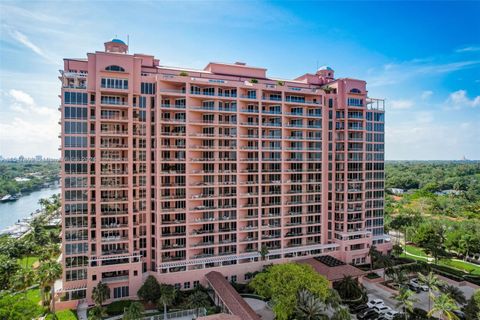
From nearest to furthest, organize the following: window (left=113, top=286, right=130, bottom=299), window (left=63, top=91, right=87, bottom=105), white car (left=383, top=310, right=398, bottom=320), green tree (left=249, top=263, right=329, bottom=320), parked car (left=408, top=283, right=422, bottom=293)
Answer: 1. green tree (left=249, top=263, right=329, bottom=320)
2. white car (left=383, top=310, right=398, bottom=320)
3. window (left=63, top=91, right=87, bottom=105)
4. window (left=113, top=286, right=130, bottom=299)
5. parked car (left=408, top=283, right=422, bottom=293)

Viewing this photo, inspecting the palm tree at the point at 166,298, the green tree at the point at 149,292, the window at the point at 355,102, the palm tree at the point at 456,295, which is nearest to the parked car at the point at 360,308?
the palm tree at the point at 456,295

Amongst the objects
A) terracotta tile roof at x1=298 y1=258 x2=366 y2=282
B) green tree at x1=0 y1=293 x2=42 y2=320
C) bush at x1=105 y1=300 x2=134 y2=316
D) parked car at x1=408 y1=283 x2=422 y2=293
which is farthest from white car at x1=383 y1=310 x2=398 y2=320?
green tree at x1=0 y1=293 x2=42 y2=320

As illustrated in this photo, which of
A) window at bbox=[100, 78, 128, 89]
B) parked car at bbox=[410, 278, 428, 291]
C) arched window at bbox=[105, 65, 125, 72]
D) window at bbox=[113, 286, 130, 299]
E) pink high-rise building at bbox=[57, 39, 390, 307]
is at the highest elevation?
arched window at bbox=[105, 65, 125, 72]

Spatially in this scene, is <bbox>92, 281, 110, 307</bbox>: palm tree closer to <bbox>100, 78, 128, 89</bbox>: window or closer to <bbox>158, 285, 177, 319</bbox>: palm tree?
<bbox>158, 285, 177, 319</bbox>: palm tree

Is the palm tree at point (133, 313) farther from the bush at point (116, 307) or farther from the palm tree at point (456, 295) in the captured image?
the palm tree at point (456, 295)

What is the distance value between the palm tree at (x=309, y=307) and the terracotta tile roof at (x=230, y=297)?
482cm

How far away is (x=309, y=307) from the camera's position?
33781 mm

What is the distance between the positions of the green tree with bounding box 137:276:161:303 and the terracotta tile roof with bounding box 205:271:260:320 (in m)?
7.58

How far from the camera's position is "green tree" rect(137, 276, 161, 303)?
40969 millimetres

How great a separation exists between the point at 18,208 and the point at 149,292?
117m

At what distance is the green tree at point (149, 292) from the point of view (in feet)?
134

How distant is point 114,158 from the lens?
1769 inches

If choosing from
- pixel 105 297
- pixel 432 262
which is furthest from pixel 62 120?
pixel 432 262

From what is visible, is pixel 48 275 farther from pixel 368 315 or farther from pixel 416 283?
pixel 416 283
